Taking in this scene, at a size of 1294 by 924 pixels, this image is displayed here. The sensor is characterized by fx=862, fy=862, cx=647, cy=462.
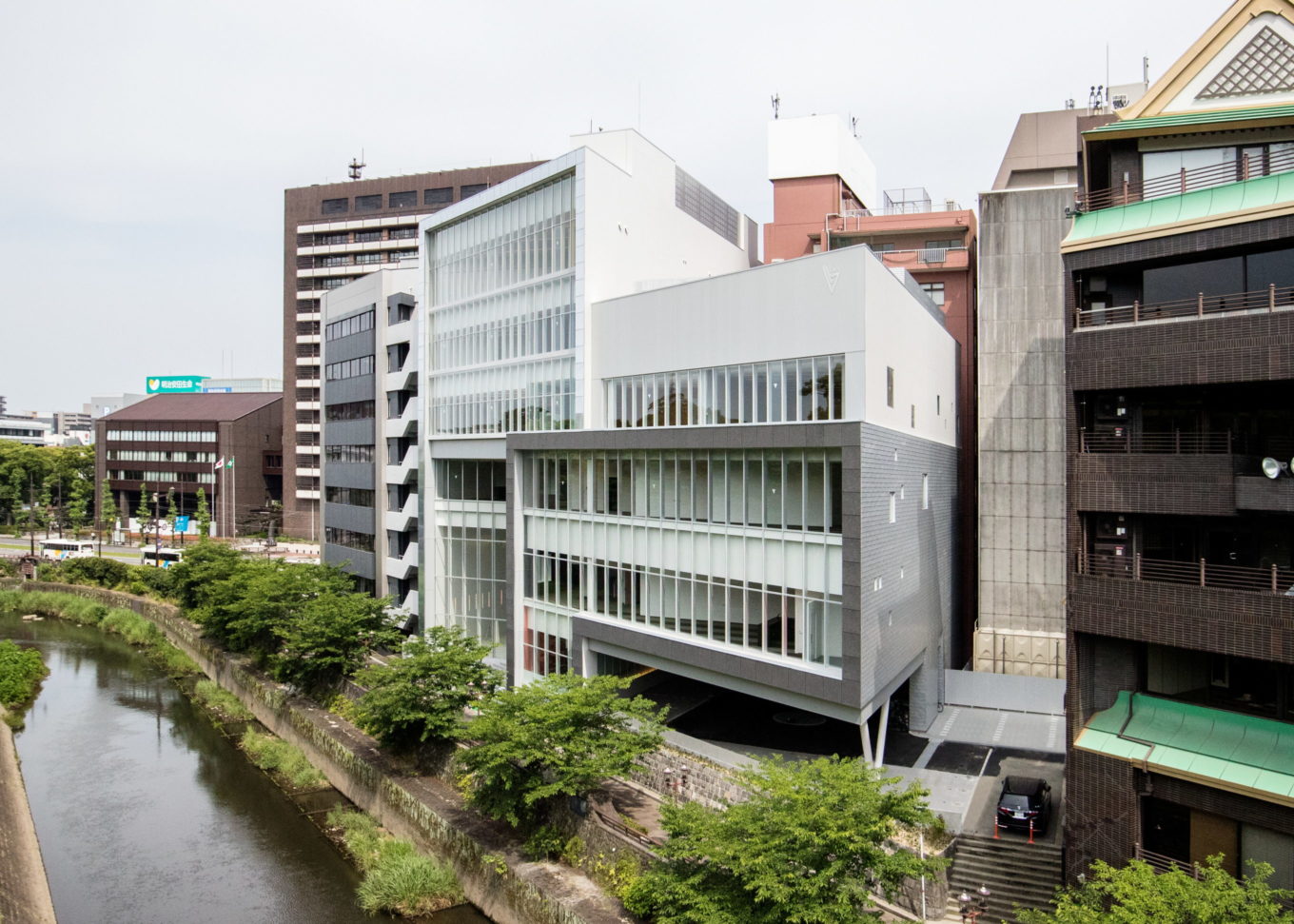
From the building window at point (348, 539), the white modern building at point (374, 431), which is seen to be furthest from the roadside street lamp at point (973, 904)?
the building window at point (348, 539)

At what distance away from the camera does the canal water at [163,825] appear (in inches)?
1022

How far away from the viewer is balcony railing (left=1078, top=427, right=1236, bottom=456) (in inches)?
767

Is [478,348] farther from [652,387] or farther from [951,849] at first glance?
[951,849]

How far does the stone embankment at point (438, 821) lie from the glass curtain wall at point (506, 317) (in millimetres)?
14307

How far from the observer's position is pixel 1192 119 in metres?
20.4

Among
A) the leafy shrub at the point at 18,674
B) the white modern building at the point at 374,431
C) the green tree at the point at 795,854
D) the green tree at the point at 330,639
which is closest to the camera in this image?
the green tree at the point at 795,854

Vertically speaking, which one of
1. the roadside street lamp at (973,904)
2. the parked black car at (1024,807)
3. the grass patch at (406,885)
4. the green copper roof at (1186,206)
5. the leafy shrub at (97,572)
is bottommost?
the grass patch at (406,885)

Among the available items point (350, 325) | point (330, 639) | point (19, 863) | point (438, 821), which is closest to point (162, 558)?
point (350, 325)

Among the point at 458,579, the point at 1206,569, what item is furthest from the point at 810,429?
the point at 458,579

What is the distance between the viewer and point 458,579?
4322cm

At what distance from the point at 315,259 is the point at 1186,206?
86.3 m

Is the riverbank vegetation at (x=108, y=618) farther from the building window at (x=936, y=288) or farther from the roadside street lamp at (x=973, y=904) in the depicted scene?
the building window at (x=936, y=288)

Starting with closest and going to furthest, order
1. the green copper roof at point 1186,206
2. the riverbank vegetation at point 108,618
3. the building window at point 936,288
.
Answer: the green copper roof at point 1186,206 → the building window at point 936,288 → the riverbank vegetation at point 108,618

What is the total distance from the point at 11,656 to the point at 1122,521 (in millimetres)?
55474
